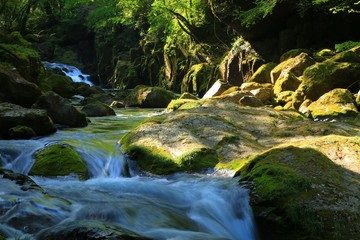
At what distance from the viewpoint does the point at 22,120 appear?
378 inches

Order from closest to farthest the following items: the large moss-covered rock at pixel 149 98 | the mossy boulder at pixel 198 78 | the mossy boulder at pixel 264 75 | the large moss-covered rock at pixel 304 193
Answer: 1. the large moss-covered rock at pixel 304 193
2. the mossy boulder at pixel 264 75
3. the large moss-covered rock at pixel 149 98
4. the mossy boulder at pixel 198 78

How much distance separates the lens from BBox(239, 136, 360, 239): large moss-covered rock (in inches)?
176

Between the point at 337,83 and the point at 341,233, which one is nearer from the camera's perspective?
the point at 341,233

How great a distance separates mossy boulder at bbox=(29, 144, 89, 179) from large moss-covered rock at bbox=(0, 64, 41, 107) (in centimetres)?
506

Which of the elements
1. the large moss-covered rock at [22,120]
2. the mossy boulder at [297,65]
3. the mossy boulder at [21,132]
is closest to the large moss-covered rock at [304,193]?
the mossy boulder at [21,132]

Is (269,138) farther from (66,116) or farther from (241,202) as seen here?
(66,116)

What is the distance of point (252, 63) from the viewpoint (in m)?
20.0

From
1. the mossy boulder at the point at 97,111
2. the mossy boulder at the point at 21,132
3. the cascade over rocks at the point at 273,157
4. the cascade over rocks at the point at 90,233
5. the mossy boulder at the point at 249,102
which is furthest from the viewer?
the mossy boulder at the point at 97,111

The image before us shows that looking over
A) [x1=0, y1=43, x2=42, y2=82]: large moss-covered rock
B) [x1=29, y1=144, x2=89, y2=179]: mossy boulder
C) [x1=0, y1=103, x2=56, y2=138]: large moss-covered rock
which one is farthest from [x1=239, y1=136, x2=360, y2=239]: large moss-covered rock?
[x1=0, y1=43, x2=42, y2=82]: large moss-covered rock

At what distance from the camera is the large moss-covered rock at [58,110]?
11539mm

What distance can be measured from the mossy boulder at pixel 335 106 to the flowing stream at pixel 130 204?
558 cm

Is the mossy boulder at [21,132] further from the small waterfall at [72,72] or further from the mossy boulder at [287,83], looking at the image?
the small waterfall at [72,72]

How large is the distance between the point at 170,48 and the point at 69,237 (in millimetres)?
27544

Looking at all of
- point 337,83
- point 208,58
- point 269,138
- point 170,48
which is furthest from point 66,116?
point 170,48
